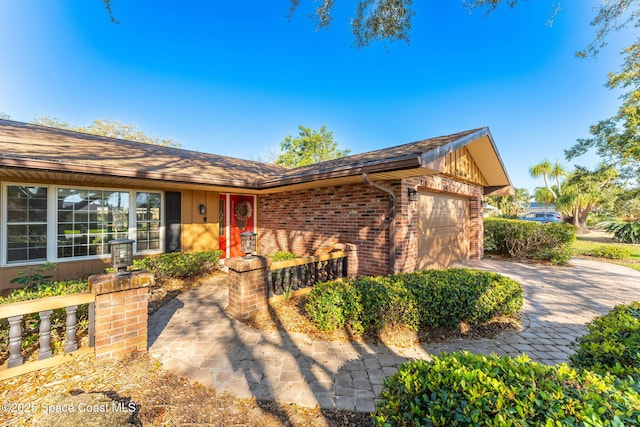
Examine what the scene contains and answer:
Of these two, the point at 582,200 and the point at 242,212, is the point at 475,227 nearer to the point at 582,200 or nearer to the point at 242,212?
the point at 242,212

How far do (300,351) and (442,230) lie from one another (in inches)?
240

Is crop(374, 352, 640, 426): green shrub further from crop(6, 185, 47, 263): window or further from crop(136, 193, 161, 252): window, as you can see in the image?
crop(6, 185, 47, 263): window

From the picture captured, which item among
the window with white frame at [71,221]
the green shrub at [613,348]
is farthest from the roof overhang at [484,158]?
the window with white frame at [71,221]

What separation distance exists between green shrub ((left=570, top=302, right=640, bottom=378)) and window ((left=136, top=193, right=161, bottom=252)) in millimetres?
8283

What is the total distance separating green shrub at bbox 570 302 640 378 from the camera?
1.75m

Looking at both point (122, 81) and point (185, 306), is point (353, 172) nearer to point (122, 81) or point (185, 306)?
point (185, 306)

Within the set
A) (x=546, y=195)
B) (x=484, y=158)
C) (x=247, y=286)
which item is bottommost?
(x=247, y=286)

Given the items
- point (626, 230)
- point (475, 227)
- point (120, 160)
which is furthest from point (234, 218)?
point (626, 230)

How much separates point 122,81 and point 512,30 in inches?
615

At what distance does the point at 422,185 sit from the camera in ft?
20.1

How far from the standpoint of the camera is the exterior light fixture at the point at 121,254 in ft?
9.53

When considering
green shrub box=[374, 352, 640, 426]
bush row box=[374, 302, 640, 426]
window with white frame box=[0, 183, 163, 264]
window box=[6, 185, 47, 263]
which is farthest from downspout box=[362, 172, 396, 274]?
window box=[6, 185, 47, 263]

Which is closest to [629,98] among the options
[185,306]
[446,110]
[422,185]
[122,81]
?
[446,110]

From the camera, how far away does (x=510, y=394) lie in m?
1.29
